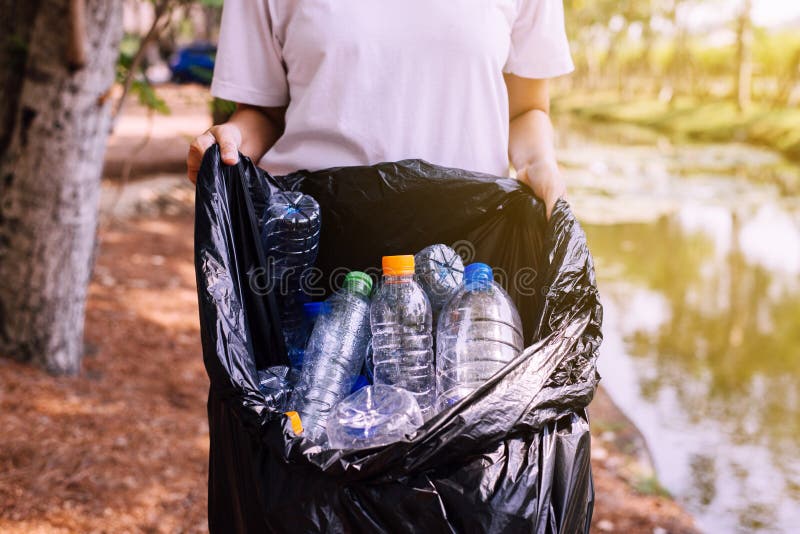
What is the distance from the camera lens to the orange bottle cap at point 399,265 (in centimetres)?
146

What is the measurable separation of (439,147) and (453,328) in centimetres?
46

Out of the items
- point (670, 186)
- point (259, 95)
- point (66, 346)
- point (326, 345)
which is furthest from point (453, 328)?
point (670, 186)

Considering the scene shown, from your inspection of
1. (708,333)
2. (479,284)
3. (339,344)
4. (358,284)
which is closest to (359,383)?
(339,344)

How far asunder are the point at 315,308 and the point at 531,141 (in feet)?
2.38

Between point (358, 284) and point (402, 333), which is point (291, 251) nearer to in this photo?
point (358, 284)

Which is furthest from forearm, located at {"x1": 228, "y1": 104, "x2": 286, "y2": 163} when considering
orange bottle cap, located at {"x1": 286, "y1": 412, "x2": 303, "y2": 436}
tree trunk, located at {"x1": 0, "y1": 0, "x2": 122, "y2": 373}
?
tree trunk, located at {"x1": 0, "y1": 0, "x2": 122, "y2": 373}

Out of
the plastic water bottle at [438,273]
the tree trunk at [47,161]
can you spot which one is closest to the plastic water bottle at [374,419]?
the plastic water bottle at [438,273]

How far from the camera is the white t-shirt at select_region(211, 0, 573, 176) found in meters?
1.58

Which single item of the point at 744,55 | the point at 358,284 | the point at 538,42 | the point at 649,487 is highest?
the point at 744,55

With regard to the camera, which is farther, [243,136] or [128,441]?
[128,441]

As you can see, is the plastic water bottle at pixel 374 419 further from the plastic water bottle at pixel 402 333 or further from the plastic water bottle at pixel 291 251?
the plastic water bottle at pixel 291 251

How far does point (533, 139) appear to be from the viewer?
1.85 meters

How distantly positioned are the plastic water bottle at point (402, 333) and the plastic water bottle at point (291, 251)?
20 centimetres

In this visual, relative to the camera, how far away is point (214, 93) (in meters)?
1.72
